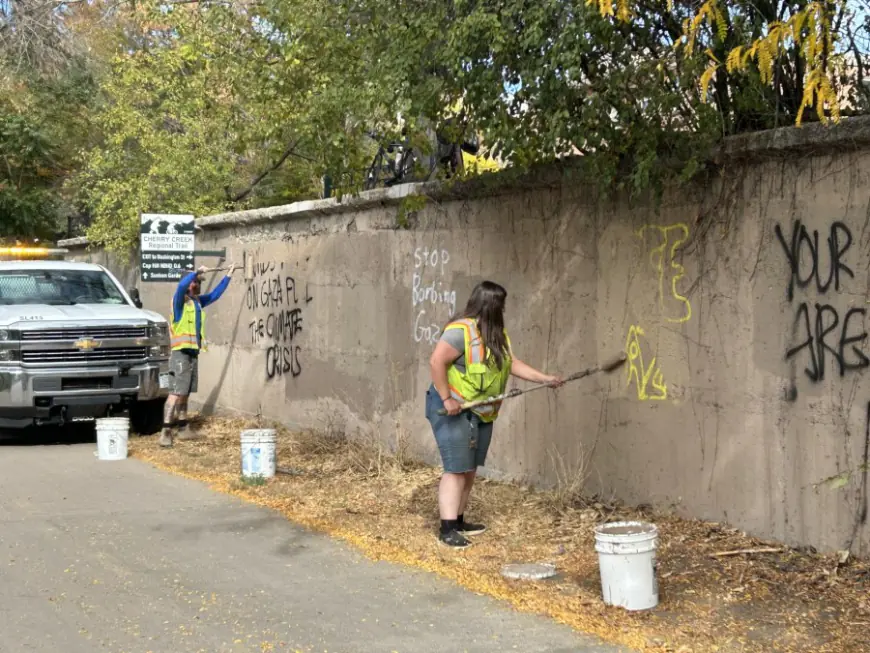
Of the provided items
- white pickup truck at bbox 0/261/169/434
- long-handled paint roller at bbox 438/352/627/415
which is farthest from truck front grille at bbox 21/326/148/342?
long-handled paint roller at bbox 438/352/627/415

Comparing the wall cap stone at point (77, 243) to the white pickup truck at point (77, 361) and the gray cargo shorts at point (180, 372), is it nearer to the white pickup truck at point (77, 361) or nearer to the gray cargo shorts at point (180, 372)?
the white pickup truck at point (77, 361)

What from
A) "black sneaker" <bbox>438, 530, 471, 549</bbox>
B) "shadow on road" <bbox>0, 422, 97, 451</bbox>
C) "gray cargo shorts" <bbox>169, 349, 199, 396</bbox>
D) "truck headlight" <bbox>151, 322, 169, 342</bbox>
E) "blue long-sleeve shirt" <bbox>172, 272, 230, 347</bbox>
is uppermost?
"blue long-sleeve shirt" <bbox>172, 272, 230, 347</bbox>

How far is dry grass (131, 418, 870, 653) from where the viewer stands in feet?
18.3

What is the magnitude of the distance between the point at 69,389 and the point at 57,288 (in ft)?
6.97

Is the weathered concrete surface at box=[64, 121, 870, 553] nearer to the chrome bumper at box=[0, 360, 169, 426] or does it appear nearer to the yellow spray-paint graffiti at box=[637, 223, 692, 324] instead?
the yellow spray-paint graffiti at box=[637, 223, 692, 324]

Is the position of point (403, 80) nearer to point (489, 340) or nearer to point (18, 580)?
point (489, 340)

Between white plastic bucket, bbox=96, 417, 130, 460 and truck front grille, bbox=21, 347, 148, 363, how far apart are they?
1529mm

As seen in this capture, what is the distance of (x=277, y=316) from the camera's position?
1348 cm

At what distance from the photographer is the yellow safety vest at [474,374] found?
7258 mm

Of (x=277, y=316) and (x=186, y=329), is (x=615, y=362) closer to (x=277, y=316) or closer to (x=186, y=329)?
(x=186, y=329)

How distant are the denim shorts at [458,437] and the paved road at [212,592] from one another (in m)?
0.80

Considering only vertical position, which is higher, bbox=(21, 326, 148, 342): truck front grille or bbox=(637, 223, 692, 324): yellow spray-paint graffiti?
bbox=(637, 223, 692, 324): yellow spray-paint graffiti

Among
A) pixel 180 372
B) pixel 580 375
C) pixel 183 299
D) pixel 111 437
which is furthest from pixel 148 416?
pixel 580 375

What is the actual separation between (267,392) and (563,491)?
242 inches
